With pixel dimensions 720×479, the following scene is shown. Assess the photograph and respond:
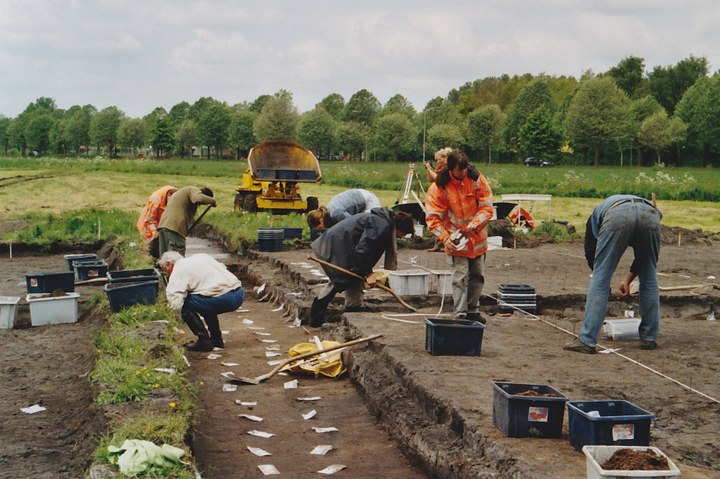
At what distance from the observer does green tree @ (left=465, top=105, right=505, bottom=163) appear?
82.1 m

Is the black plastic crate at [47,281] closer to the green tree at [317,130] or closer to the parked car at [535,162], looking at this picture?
the parked car at [535,162]

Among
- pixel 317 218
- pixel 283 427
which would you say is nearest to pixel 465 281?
pixel 317 218

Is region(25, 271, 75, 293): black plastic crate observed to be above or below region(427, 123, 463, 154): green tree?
below

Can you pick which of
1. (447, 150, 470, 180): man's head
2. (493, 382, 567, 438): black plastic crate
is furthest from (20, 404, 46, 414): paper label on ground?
(447, 150, 470, 180): man's head

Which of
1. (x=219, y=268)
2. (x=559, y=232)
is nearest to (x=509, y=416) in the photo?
(x=219, y=268)

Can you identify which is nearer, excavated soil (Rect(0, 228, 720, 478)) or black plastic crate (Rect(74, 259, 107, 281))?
excavated soil (Rect(0, 228, 720, 478))

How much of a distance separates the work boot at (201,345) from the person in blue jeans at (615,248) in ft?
12.6

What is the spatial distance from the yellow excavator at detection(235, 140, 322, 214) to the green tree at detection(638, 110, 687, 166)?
52577 millimetres

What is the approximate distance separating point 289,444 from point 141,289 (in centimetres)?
440

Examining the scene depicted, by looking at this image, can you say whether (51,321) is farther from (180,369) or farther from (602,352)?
(602,352)

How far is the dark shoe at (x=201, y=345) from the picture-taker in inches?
356

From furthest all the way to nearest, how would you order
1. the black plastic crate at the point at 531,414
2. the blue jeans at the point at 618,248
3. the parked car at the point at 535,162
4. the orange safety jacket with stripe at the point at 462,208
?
the parked car at the point at 535,162, the orange safety jacket with stripe at the point at 462,208, the blue jeans at the point at 618,248, the black plastic crate at the point at 531,414

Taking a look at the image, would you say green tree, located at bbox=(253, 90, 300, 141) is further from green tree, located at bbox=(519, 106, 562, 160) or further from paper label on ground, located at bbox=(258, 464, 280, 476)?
paper label on ground, located at bbox=(258, 464, 280, 476)

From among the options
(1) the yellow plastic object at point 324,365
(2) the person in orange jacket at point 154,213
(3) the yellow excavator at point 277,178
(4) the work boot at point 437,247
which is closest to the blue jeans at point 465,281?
(1) the yellow plastic object at point 324,365
